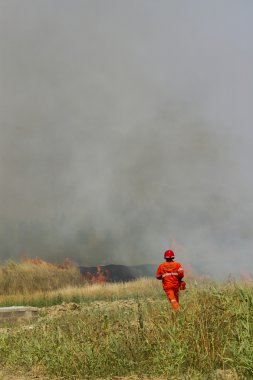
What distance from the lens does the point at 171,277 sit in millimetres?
12531

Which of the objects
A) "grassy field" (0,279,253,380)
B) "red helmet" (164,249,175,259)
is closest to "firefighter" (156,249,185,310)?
"red helmet" (164,249,175,259)

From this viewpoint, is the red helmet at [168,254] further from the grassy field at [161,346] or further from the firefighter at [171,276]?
the grassy field at [161,346]

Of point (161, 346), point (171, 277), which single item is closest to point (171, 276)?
point (171, 277)

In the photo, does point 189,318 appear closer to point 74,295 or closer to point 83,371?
point 83,371

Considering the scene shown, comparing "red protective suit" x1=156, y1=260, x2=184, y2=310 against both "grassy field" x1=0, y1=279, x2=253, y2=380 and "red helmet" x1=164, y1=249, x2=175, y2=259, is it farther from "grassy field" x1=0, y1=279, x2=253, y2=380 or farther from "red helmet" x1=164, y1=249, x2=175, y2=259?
"grassy field" x1=0, y1=279, x2=253, y2=380

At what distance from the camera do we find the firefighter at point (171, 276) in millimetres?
12422

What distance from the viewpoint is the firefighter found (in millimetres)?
12422

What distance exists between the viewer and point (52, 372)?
7.37 metres

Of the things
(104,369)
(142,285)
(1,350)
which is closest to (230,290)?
(104,369)

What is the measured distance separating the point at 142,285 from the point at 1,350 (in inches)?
778

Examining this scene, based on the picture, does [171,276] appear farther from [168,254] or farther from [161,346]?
[161,346]

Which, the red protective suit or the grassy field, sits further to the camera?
the red protective suit

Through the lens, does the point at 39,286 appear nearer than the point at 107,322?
No

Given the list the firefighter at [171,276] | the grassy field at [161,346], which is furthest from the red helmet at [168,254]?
the grassy field at [161,346]
